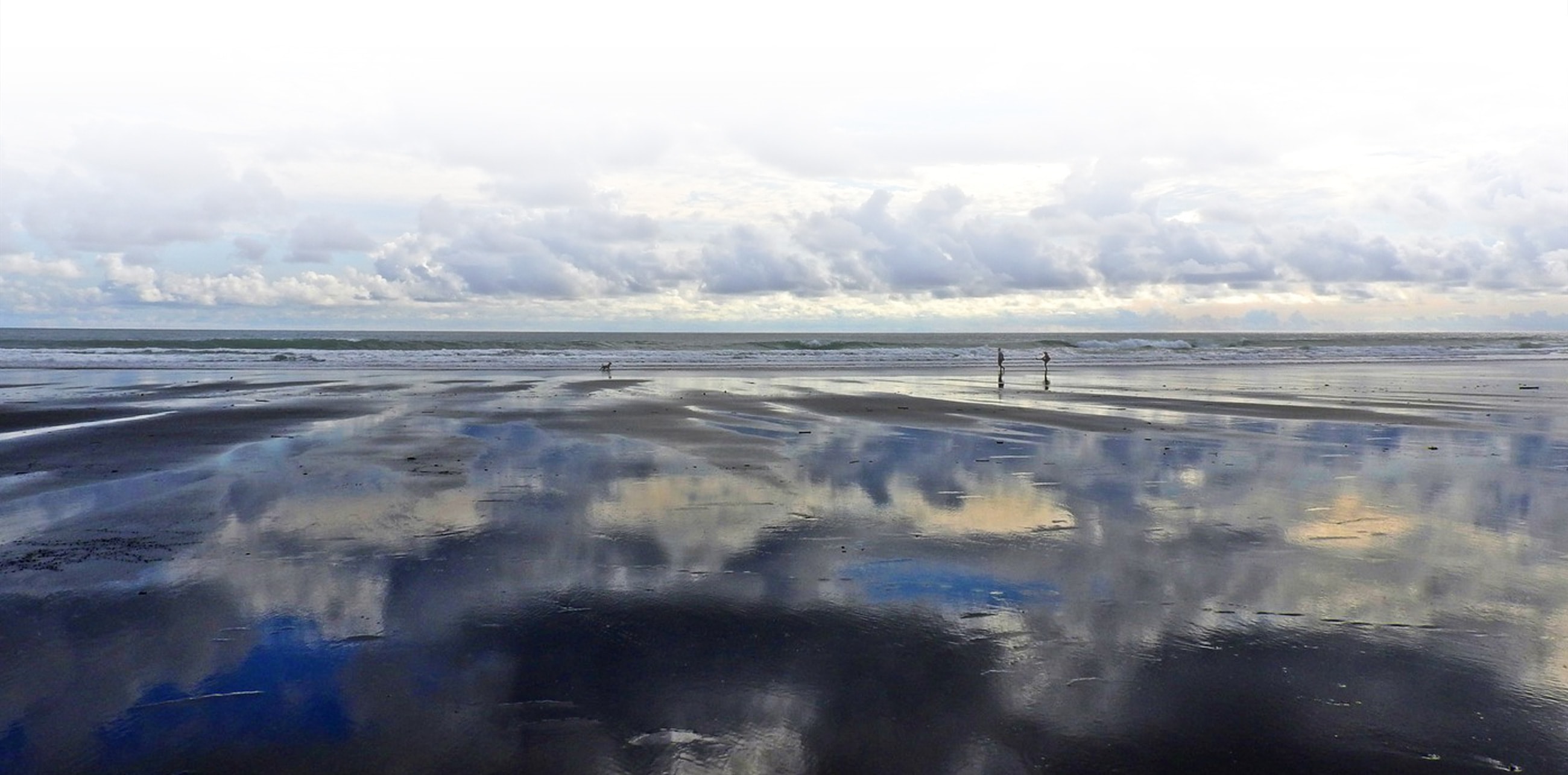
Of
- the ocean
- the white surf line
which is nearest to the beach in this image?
the white surf line

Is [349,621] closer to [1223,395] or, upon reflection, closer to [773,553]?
[773,553]

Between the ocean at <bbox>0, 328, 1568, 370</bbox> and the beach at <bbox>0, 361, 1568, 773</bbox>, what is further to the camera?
the ocean at <bbox>0, 328, 1568, 370</bbox>

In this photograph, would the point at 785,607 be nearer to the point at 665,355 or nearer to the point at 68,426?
the point at 68,426

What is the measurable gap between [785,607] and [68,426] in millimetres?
18210

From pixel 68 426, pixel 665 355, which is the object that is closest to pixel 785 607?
pixel 68 426

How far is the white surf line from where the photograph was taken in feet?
53.6

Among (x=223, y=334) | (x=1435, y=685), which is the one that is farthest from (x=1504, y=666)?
(x=223, y=334)

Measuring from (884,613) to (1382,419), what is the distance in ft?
57.9

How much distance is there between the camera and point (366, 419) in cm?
1889

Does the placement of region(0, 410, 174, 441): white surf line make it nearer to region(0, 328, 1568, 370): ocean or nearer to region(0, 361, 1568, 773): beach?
region(0, 361, 1568, 773): beach

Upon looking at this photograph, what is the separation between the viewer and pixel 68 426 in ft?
58.1

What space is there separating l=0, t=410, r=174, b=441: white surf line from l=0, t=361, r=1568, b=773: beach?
5.41 ft

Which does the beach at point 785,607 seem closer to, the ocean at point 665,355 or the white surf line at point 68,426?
the white surf line at point 68,426

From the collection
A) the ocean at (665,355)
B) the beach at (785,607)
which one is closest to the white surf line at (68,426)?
the beach at (785,607)
